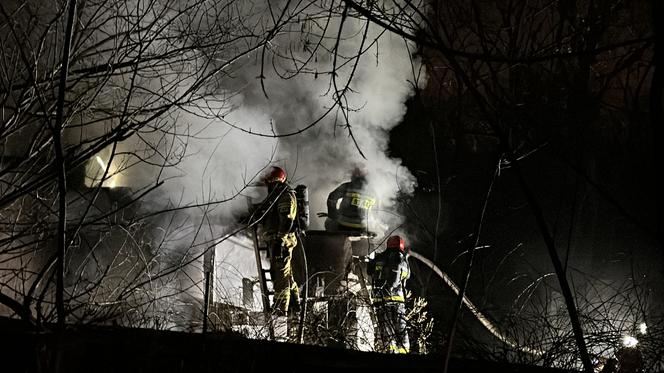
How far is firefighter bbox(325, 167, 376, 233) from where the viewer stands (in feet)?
38.6

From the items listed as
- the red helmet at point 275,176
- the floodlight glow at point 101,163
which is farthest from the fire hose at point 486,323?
the floodlight glow at point 101,163

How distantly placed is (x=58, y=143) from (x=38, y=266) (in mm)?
7379

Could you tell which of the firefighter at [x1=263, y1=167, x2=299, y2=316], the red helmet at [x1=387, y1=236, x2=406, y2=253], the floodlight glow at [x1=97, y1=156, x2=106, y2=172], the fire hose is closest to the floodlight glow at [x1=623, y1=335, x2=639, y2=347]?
the fire hose

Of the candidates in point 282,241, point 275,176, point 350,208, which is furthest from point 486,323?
point 350,208

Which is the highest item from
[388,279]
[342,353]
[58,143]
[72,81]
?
[72,81]

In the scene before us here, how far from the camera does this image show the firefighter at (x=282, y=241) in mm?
9719

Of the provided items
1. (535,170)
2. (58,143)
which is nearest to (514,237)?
(535,170)

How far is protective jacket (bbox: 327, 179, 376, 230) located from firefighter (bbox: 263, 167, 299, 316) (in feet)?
6.17

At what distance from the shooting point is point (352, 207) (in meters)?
11.9

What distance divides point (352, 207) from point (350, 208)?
0.16ft

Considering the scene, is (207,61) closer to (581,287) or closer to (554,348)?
(554,348)

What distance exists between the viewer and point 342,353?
429cm

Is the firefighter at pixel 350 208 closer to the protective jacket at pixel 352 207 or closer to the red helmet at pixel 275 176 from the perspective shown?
the protective jacket at pixel 352 207

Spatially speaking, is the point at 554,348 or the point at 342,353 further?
the point at 554,348
